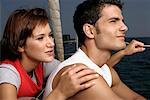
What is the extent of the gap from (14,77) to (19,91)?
0.17 meters

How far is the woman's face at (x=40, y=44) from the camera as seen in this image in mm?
2865

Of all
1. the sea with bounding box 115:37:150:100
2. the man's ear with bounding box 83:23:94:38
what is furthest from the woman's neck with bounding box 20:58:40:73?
the sea with bounding box 115:37:150:100

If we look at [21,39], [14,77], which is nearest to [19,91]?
[14,77]

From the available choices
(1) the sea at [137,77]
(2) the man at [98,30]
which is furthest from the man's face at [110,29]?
(1) the sea at [137,77]

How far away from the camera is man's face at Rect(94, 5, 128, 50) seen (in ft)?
9.46

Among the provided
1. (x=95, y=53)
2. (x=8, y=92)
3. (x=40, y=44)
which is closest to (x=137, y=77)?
(x=95, y=53)

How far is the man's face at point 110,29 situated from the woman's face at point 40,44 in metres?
0.39

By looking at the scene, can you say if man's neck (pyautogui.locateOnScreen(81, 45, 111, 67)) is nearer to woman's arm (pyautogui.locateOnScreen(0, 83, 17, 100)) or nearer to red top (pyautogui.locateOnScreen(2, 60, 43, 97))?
red top (pyautogui.locateOnScreen(2, 60, 43, 97))

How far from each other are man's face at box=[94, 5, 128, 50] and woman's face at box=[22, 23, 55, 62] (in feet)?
1.27

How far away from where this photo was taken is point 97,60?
2969 millimetres

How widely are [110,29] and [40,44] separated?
575 mm

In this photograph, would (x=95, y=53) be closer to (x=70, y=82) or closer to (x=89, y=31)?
(x=89, y=31)

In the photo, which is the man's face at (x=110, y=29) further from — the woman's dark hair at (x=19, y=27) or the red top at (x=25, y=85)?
the red top at (x=25, y=85)

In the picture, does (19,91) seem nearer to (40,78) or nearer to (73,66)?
(40,78)
